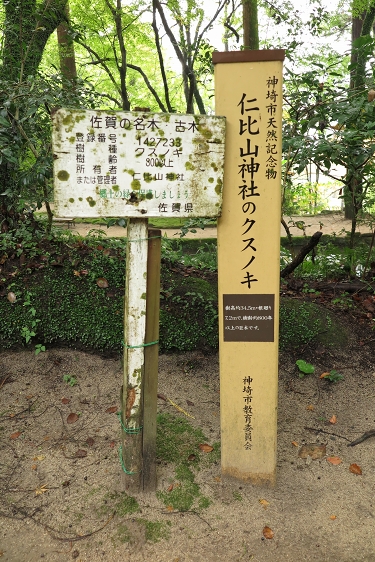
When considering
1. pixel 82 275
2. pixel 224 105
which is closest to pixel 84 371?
pixel 82 275

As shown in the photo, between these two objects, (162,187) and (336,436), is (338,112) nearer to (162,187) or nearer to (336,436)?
(162,187)

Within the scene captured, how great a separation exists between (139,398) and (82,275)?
1.96m

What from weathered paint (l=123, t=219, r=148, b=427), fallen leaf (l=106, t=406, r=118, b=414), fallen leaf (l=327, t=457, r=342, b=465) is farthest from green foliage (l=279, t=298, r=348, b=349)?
weathered paint (l=123, t=219, r=148, b=427)

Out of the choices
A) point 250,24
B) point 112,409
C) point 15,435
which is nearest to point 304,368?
point 112,409

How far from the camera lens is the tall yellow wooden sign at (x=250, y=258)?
2.31 meters

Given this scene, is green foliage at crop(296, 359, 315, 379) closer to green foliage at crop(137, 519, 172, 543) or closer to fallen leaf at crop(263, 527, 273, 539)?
fallen leaf at crop(263, 527, 273, 539)

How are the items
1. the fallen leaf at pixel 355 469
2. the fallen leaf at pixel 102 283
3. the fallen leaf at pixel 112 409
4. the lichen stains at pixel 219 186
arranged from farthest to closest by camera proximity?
1. the fallen leaf at pixel 102 283
2. the fallen leaf at pixel 112 409
3. the fallen leaf at pixel 355 469
4. the lichen stains at pixel 219 186

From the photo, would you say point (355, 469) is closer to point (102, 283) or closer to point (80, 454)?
point (80, 454)

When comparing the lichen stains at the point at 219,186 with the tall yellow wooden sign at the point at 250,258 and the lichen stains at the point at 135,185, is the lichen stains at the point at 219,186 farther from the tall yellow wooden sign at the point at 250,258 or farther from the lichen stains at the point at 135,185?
the lichen stains at the point at 135,185

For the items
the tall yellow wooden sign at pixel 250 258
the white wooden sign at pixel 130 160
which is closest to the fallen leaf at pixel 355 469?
the tall yellow wooden sign at pixel 250 258

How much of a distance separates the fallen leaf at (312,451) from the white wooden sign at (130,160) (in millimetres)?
2053

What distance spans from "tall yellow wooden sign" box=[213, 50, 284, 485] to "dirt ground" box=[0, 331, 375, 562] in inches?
13.7

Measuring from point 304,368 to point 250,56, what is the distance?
2759 mm

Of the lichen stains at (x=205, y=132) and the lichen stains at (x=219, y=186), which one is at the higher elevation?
the lichen stains at (x=205, y=132)
